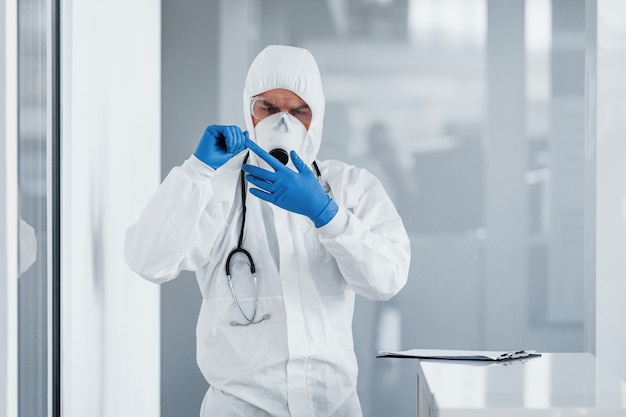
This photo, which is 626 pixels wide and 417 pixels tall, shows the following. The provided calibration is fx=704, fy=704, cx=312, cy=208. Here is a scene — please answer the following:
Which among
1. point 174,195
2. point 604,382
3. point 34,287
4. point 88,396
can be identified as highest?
point 174,195

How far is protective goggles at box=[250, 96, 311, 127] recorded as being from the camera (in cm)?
187

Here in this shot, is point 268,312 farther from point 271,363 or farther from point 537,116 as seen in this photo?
point 537,116

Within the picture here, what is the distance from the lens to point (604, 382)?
4.28 feet

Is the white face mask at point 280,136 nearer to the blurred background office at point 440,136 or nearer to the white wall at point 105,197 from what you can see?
the white wall at point 105,197

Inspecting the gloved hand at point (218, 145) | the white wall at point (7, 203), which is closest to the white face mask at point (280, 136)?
the gloved hand at point (218, 145)

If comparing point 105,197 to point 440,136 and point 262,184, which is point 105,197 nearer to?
point 262,184

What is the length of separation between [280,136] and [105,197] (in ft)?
1.62

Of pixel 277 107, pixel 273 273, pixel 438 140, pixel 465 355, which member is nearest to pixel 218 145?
pixel 277 107

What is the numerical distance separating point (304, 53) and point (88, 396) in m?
1.07

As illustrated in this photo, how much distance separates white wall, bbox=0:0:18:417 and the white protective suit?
0.43 metres

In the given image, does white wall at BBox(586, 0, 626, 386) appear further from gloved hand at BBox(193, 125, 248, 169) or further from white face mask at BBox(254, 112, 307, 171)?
gloved hand at BBox(193, 125, 248, 169)

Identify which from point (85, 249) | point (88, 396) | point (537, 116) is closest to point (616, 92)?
point (537, 116)

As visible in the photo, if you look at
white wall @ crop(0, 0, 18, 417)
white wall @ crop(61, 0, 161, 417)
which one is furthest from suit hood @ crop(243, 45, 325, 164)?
white wall @ crop(0, 0, 18, 417)

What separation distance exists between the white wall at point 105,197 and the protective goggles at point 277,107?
1.28ft
